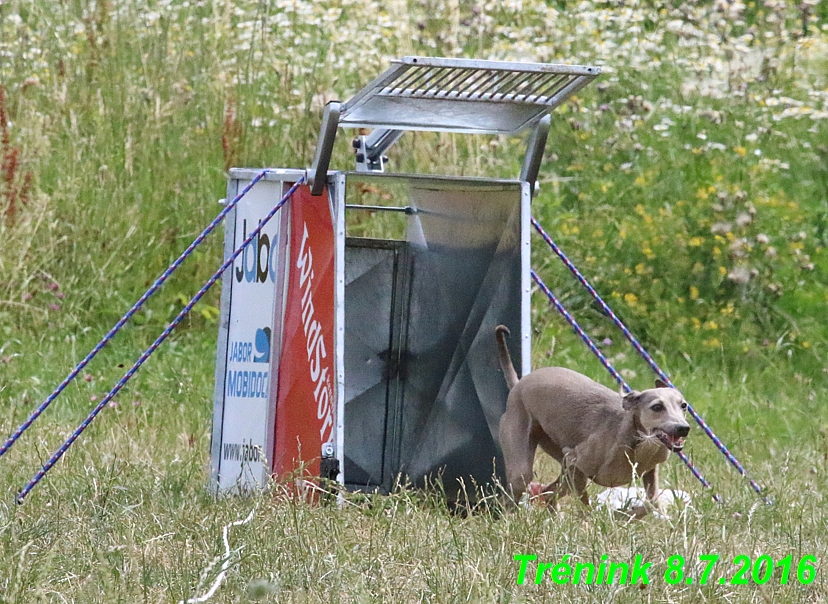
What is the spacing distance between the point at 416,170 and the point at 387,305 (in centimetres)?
305

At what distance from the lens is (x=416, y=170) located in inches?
337

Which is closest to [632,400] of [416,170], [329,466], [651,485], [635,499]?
[651,485]

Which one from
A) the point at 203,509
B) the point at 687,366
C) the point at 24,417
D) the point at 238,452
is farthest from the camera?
the point at 687,366

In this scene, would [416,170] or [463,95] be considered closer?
[463,95]

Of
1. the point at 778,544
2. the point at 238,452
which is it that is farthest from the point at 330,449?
the point at 778,544

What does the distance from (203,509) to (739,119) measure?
5.74 meters

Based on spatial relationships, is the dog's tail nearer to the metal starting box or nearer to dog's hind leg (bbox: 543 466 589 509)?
the metal starting box

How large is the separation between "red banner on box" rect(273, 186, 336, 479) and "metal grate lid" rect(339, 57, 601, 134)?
1.24 ft

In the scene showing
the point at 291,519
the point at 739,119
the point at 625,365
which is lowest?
the point at 625,365

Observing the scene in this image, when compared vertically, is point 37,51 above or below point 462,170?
above

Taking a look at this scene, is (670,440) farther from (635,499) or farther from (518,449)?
(518,449)

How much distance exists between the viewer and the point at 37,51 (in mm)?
9258

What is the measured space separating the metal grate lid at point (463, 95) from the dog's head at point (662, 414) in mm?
1020

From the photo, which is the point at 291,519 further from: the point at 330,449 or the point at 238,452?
the point at 238,452
